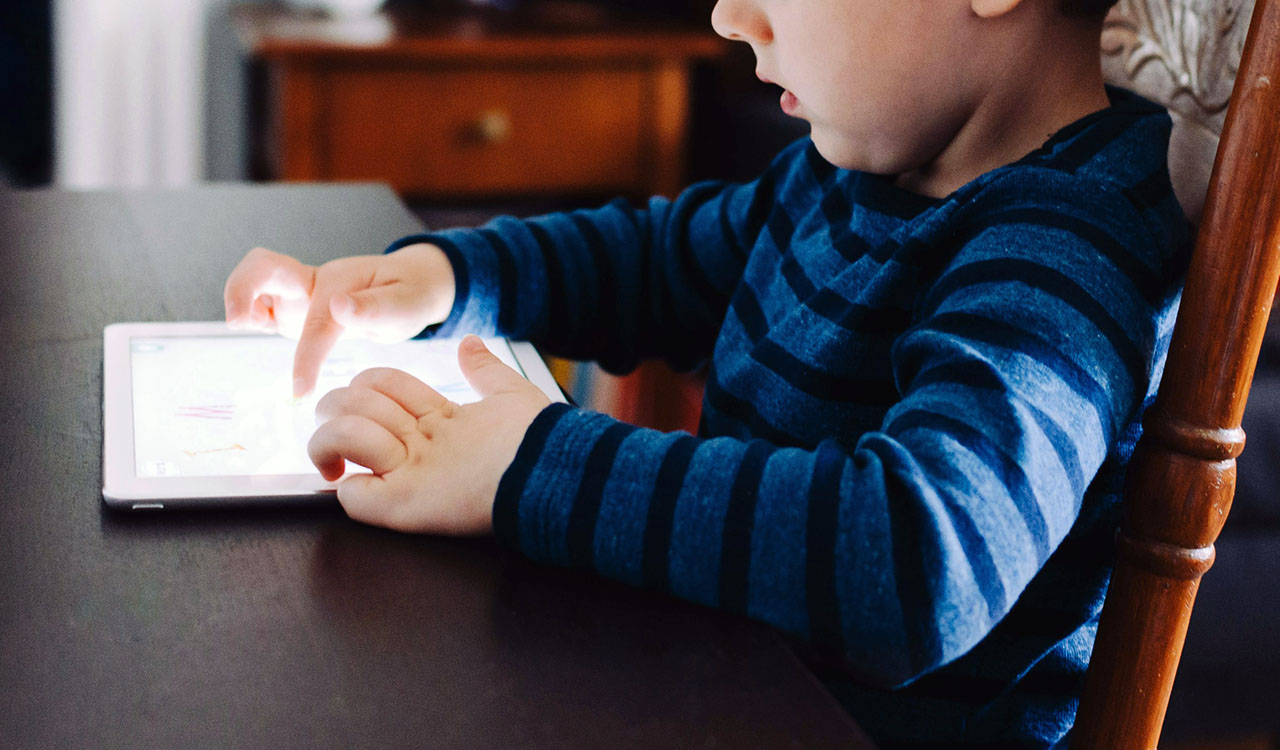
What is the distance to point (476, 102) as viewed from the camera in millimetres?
1858

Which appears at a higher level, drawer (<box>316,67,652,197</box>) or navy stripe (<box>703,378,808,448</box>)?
navy stripe (<box>703,378,808,448</box>)

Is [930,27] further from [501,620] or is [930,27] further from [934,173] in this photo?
[501,620]

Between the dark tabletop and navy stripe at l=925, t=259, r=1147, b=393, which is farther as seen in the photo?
navy stripe at l=925, t=259, r=1147, b=393

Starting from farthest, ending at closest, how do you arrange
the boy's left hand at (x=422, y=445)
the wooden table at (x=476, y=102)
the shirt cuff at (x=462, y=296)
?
the wooden table at (x=476, y=102)
the shirt cuff at (x=462, y=296)
the boy's left hand at (x=422, y=445)

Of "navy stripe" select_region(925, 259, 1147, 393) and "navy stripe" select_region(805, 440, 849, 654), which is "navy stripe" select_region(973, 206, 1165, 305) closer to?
"navy stripe" select_region(925, 259, 1147, 393)

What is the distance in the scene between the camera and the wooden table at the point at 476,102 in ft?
5.86

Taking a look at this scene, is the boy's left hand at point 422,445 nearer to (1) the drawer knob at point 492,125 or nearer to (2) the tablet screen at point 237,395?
(2) the tablet screen at point 237,395

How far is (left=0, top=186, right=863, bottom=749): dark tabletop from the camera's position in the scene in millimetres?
333

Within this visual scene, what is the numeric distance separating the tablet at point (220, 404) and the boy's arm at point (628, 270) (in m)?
0.07

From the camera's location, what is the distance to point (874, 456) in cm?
42

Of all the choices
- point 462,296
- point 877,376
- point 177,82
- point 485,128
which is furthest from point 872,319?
point 177,82

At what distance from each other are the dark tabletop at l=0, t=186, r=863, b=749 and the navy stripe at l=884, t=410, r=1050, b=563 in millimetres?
74

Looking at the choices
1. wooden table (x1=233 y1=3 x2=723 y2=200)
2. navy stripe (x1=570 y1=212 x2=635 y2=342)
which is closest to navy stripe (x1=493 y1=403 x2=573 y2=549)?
navy stripe (x1=570 y1=212 x2=635 y2=342)

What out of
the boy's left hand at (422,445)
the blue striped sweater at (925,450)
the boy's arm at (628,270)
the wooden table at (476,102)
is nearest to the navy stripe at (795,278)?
the blue striped sweater at (925,450)
